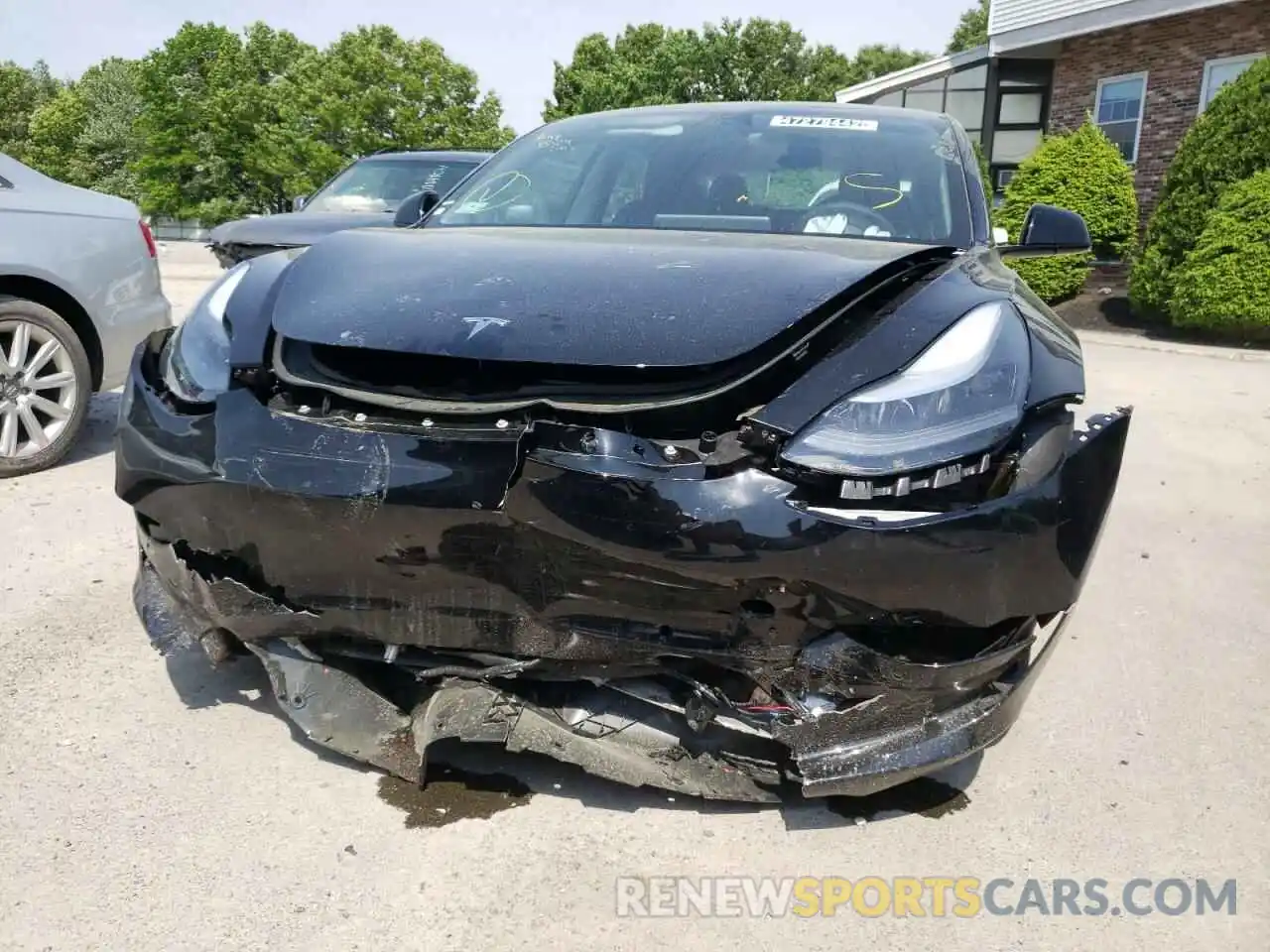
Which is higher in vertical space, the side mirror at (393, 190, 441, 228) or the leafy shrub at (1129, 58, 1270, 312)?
the side mirror at (393, 190, 441, 228)

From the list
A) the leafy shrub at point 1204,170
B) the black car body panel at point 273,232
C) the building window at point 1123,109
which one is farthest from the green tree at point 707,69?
the black car body panel at point 273,232

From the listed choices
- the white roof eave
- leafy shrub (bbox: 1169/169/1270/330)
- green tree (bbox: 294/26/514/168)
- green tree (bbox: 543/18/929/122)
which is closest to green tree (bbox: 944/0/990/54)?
green tree (bbox: 543/18/929/122)

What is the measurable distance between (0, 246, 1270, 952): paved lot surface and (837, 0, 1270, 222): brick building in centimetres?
1456

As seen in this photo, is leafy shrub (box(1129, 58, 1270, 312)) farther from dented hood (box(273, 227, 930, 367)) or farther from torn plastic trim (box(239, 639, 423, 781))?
torn plastic trim (box(239, 639, 423, 781))

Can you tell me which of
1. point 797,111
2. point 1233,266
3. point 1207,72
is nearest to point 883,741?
point 797,111

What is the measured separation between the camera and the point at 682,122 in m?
3.64

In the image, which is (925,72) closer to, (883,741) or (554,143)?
(554,143)

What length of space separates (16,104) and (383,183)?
7197cm

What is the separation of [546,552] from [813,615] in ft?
1.67

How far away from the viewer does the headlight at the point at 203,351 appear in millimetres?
2254

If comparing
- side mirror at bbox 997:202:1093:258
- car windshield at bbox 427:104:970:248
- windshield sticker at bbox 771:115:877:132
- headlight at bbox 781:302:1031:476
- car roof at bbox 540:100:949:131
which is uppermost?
car roof at bbox 540:100:949:131

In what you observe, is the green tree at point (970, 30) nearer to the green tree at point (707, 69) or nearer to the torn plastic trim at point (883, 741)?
the green tree at point (707, 69)

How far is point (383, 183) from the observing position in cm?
978

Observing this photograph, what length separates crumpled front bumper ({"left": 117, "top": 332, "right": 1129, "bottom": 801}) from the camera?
1849 mm
